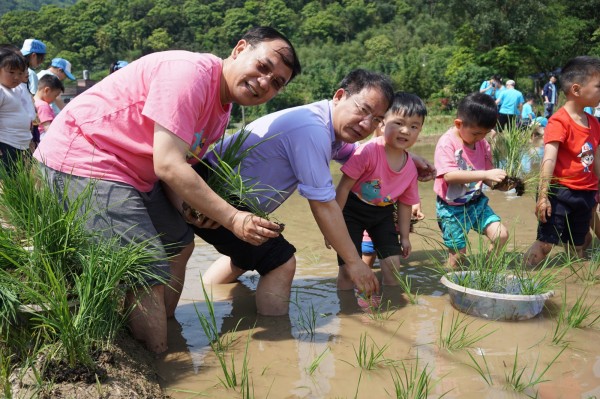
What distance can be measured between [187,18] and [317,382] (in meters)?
105

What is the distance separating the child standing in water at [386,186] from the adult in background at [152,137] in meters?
1.18

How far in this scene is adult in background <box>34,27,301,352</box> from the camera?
2568mm

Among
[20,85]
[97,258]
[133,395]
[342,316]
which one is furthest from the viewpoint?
[20,85]

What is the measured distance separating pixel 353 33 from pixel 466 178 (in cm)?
9550

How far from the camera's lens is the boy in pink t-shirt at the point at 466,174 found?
4.21 meters

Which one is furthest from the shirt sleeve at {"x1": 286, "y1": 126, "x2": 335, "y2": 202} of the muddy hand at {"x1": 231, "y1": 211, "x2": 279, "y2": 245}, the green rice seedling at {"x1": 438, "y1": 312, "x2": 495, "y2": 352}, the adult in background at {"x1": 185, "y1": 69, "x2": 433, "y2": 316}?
the green rice seedling at {"x1": 438, "y1": 312, "x2": 495, "y2": 352}

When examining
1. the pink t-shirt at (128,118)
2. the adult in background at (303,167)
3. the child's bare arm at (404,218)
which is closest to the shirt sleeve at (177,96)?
the pink t-shirt at (128,118)

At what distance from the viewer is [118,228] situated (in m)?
2.73

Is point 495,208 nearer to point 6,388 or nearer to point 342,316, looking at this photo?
point 342,316

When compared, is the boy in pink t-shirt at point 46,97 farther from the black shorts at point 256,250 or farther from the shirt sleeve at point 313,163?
the shirt sleeve at point 313,163

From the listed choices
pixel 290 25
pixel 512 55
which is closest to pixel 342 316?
pixel 512 55

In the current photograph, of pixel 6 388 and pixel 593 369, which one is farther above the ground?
pixel 6 388

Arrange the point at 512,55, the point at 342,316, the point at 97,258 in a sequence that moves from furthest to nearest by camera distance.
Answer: the point at 512,55 → the point at 342,316 → the point at 97,258

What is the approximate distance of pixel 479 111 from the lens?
419cm
